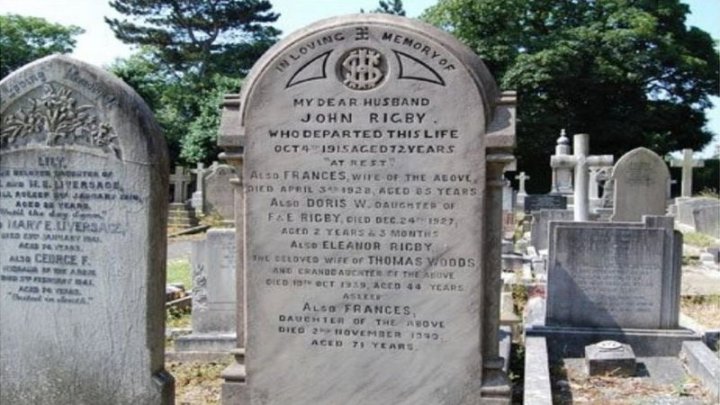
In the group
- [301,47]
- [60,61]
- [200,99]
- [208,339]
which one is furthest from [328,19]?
[200,99]

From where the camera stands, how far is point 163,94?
35625 mm

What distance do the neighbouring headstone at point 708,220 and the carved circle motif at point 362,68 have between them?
1497 centimetres

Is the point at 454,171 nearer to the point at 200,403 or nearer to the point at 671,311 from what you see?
the point at 200,403

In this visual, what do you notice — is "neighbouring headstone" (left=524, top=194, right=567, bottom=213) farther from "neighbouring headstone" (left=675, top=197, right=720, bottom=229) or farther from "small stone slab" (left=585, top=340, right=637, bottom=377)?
"small stone slab" (left=585, top=340, right=637, bottom=377)

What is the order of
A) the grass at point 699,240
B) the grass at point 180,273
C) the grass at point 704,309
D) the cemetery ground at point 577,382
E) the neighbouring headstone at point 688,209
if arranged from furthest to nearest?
the neighbouring headstone at point 688,209, the grass at point 699,240, the grass at point 180,273, the grass at point 704,309, the cemetery ground at point 577,382

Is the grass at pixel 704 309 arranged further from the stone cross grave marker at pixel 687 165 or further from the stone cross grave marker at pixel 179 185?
the stone cross grave marker at pixel 179 185

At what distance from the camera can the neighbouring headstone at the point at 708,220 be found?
645 inches

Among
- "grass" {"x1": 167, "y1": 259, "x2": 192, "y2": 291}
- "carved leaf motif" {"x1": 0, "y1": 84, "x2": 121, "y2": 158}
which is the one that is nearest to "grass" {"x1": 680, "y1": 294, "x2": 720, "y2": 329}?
"carved leaf motif" {"x1": 0, "y1": 84, "x2": 121, "y2": 158}

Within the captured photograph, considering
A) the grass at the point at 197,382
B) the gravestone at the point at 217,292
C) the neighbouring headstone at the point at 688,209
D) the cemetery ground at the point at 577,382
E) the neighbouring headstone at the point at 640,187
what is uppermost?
the neighbouring headstone at the point at 640,187

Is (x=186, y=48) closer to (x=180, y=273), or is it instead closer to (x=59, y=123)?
(x=180, y=273)

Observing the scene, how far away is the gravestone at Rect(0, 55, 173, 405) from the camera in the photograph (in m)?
3.95

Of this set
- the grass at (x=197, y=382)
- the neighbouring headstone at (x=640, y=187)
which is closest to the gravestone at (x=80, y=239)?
the grass at (x=197, y=382)

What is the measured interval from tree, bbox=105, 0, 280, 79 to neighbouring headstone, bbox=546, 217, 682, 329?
31208 millimetres

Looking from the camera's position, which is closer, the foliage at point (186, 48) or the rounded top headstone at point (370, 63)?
the rounded top headstone at point (370, 63)
